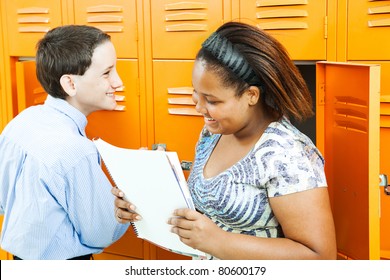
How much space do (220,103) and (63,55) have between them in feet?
2.69

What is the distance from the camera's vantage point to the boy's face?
2.20 meters

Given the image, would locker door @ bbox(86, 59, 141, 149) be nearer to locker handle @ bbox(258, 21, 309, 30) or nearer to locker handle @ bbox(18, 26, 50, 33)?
locker handle @ bbox(18, 26, 50, 33)

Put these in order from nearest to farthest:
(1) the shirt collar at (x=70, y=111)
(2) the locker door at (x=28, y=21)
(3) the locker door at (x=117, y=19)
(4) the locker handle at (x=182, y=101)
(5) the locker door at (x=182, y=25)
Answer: (1) the shirt collar at (x=70, y=111) < (5) the locker door at (x=182, y=25) < (4) the locker handle at (x=182, y=101) < (3) the locker door at (x=117, y=19) < (2) the locker door at (x=28, y=21)

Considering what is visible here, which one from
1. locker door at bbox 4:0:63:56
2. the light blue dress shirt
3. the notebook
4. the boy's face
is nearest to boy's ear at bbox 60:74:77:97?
the boy's face

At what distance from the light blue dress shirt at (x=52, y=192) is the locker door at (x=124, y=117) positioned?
898mm

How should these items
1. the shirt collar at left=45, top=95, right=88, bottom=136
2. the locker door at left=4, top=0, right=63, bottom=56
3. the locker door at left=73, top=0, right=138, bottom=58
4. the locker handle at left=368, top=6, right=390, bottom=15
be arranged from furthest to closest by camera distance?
the locker door at left=4, top=0, right=63, bottom=56 → the locker door at left=73, top=0, right=138, bottom=58 → the locker handle at left=368, top=6, right=390, bottom=15 → the shirt collar at left=45, top=95, right=88, bottom=136

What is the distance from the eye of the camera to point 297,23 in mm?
2488

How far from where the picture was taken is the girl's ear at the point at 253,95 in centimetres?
156

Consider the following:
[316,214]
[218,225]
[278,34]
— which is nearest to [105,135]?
[278,34]

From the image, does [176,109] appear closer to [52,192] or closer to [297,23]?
[297,23]

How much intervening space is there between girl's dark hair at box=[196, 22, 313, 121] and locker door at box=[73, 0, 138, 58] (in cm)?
139

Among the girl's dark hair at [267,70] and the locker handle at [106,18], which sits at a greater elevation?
the locker handle at [106,18]

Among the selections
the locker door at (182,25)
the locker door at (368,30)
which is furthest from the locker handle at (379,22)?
the locker door at (182,25)

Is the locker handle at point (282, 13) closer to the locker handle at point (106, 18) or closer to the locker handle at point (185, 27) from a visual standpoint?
the locker handle at point (185, 27)
